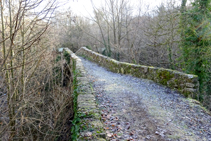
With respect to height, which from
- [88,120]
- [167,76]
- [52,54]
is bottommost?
[88,120]

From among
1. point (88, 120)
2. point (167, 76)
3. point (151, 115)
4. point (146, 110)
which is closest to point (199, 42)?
point (167, 76)

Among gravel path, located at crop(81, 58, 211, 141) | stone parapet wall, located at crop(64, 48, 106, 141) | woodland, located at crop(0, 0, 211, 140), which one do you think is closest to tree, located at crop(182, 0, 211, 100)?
woodland, located at crop(0, 0, 211, 140)

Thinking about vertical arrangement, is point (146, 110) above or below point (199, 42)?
below

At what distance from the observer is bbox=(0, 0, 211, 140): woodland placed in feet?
11.5

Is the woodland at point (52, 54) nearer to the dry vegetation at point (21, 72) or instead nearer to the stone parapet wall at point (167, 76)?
the dry vegetation at point (21, 72)

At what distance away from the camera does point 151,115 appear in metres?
4.32

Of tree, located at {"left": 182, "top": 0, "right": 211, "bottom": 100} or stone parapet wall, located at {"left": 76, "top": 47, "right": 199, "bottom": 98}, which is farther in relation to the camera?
tree, located at {"left": 182, "top": 0, "right": 211, "bottom": 100}

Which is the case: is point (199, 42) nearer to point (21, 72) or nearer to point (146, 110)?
point (146, 110)

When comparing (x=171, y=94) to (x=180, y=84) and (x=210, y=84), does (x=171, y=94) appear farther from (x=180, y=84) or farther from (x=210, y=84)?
(x=210, y=84)

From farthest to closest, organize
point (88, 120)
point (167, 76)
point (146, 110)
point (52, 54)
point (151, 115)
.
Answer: point (52, 54) → point (167, 76) → point (146, 110) → point (151, 115) → point (88, 120)

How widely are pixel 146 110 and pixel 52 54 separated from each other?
25.5ft

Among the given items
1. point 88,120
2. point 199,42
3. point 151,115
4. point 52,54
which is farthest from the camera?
point 52,54

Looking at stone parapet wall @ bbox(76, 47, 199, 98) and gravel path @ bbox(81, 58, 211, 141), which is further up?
stone parapet wall @ bbox(76, 47, 199, 98)

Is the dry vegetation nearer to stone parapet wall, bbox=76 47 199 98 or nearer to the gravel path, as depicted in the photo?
the gravel path
